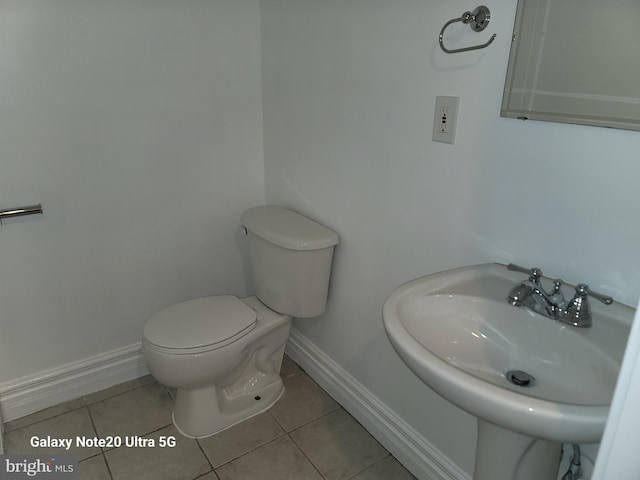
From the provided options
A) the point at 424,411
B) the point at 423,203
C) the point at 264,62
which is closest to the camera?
the point at 423,203

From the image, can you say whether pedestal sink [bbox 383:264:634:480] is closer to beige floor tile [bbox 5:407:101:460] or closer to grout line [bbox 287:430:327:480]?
grout line [bbox 287:430:327:480]

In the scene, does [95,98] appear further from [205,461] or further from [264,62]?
[205,461]

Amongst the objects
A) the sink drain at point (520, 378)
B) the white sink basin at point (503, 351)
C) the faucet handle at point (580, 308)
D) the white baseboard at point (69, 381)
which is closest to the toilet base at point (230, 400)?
the white baseboard at point (69, 381)

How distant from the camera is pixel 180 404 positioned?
185 cm

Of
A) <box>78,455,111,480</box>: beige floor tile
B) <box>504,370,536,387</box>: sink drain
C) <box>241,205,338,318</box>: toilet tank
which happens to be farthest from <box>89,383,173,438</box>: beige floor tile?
<box>504,370,536,387</box>: sink drain

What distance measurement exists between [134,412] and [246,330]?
61cm

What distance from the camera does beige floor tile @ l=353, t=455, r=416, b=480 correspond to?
1662mm

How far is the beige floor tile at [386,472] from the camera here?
1.66m

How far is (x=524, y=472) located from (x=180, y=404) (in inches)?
50.4

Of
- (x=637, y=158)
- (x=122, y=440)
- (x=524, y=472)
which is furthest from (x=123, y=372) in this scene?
(x=637, y=158)

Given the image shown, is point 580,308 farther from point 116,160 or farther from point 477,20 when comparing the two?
point 116,160

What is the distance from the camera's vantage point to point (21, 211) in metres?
1.67

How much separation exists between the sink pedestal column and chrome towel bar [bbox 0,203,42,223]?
63.1 inches

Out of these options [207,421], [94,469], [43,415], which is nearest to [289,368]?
[207,421]
